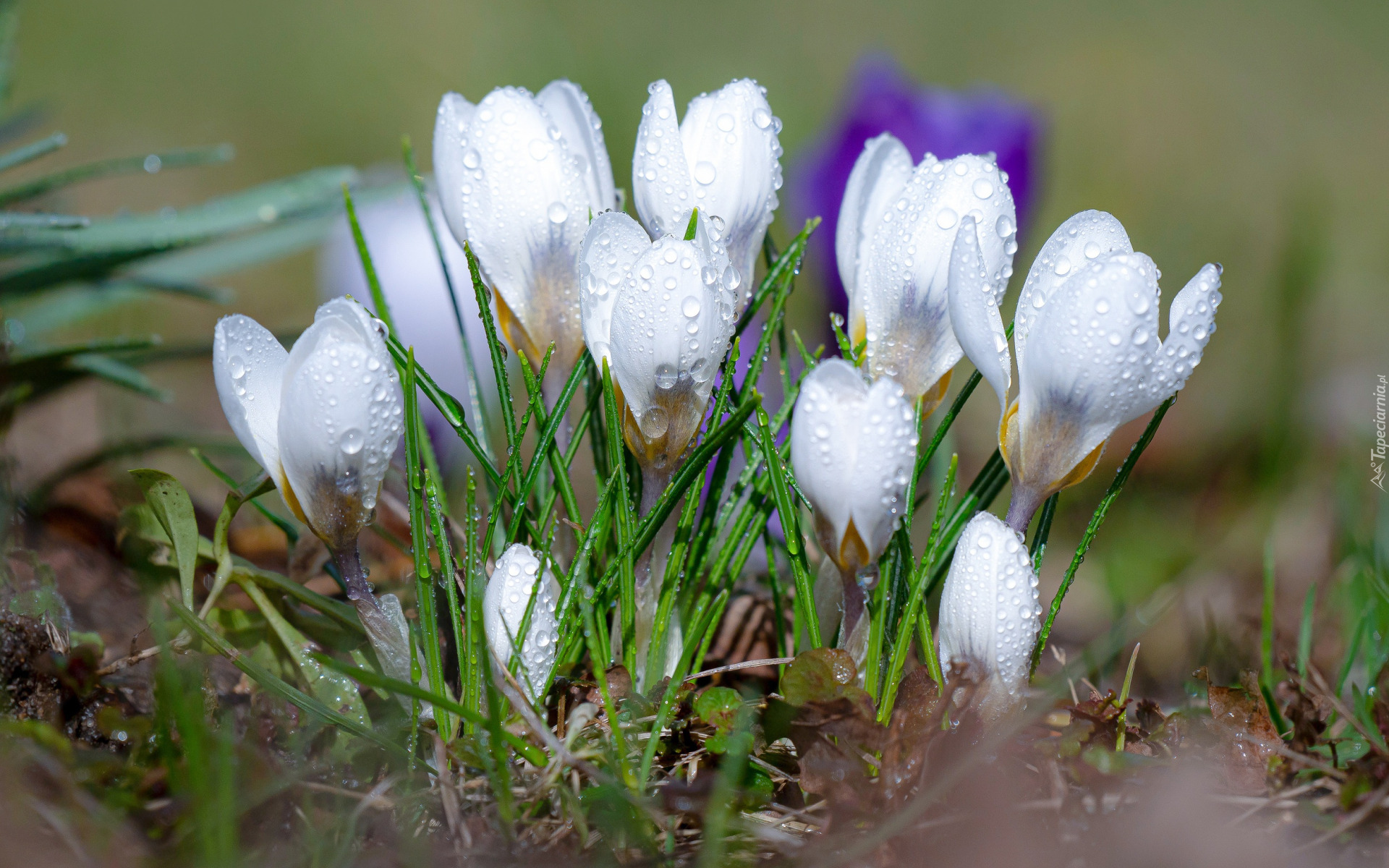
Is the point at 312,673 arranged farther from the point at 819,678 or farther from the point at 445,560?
the point at 819,678

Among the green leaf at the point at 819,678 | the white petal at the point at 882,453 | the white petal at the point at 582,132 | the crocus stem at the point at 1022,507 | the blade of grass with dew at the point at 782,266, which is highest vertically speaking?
the white petal at the point at 582,132

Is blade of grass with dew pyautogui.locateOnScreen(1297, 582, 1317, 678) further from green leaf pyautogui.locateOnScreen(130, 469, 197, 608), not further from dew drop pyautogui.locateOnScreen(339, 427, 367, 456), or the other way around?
green leaf pyautogui.locateOnScreen(130, 469, 197, 608)

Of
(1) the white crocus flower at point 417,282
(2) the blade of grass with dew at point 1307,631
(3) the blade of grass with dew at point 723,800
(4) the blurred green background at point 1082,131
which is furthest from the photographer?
(4) the blurred green background at point 1082,131

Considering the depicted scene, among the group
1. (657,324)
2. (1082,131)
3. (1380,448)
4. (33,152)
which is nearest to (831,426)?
(657,324)

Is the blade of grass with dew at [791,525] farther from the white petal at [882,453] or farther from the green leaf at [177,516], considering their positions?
the green leaf at [177,516]

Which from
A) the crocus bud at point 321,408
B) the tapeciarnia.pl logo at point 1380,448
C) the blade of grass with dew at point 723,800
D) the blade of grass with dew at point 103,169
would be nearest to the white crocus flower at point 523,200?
the crocus bud at point 321,408

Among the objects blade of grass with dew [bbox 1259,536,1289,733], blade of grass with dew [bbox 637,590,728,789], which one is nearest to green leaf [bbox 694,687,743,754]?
blade of grass with dew [bbox 637,590,728,789]
